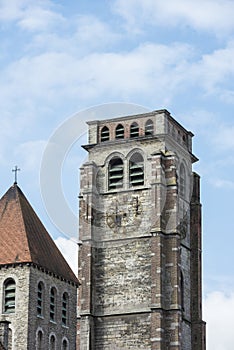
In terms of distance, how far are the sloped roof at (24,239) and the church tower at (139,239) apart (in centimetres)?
811

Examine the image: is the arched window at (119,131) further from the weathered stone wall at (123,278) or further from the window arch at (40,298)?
the window arch at (40,298)

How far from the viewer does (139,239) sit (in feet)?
231

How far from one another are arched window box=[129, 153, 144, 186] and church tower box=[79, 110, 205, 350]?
2.4 inches

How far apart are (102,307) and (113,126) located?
11489mm

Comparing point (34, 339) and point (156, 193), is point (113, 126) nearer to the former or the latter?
point (156, 193)

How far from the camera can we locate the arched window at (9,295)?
57719 mm

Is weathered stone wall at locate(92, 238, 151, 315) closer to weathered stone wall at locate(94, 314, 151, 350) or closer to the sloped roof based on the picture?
weathered stone wall at locate(94, 314, 151, 350)

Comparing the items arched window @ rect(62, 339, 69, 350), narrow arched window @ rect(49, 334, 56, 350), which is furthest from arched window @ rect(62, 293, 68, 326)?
narrow arched window @ rect(49, 334, 56, 350)

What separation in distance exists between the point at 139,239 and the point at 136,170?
4497mm

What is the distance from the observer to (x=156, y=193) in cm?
7025

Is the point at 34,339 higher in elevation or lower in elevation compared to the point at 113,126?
lower

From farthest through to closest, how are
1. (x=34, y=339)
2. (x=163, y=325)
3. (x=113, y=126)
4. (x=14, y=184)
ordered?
(x=113, y=126) → (x=163, y=325) → (x=14, y=184) → (x=34, y=339)

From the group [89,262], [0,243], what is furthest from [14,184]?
[89,262]

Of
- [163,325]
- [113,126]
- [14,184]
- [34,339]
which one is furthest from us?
[113,126]
